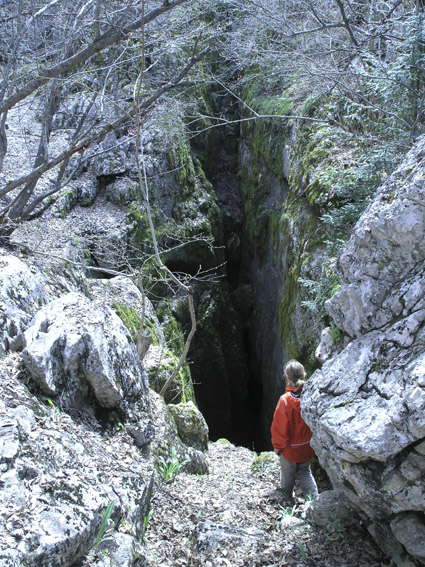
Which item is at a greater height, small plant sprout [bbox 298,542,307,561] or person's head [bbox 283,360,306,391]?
person's head [bbox 283,360,306,391]

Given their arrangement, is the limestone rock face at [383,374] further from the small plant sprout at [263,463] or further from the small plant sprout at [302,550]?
the small plant sprout at [263,463]

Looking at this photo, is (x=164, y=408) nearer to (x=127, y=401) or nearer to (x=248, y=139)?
(x=127, y=401)

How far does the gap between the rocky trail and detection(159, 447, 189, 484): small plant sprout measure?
0.06 m

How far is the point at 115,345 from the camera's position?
399 centimetres

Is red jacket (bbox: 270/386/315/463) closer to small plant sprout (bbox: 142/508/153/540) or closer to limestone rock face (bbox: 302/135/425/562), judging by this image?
limestone rock face (bbox: 302/135/425/562)

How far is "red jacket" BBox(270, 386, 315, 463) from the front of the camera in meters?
3.88

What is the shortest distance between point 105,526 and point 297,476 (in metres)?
2.23

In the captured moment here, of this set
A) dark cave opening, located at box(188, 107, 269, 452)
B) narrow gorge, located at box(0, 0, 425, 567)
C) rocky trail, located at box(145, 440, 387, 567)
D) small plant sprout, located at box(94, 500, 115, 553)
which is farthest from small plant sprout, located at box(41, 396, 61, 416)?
dark cave opening, located at box(188, 107, 269, 452)

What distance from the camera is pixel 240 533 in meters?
3.25

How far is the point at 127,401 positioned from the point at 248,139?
34.4ft

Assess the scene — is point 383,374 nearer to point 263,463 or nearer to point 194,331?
point 194,331

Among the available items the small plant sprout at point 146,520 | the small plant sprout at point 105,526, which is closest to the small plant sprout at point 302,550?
the small plant sprout at point 146,520

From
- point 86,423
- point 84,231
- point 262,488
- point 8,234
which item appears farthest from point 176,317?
point 86,423

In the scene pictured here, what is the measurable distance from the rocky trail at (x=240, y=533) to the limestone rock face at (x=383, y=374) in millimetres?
338
